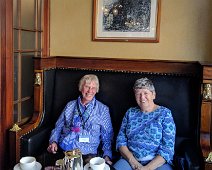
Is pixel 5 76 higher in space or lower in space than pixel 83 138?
higher

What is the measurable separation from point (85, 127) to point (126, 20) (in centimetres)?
102

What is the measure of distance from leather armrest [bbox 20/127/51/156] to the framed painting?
977mm

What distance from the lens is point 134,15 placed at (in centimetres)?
251

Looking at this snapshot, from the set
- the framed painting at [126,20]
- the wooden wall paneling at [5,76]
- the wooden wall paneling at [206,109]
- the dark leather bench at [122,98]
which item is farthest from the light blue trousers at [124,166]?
the framed painting at [126,20]

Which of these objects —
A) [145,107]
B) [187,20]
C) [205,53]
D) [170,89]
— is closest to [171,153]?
[145,107]

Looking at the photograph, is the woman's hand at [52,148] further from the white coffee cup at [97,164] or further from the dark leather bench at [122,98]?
the white coffee cup at [97,164]

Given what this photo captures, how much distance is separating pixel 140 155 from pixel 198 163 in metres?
0.42

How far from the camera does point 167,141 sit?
6.69ft

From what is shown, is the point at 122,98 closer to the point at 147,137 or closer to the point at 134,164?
the point at 147,137

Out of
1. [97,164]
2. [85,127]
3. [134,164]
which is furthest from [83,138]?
[97,164]

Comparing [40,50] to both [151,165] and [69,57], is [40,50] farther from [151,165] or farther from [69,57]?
[151,165]

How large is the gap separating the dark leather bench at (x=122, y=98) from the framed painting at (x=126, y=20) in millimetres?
344

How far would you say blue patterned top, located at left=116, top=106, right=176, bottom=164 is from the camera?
2043 millimetres

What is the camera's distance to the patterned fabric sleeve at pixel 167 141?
2.02 meters
